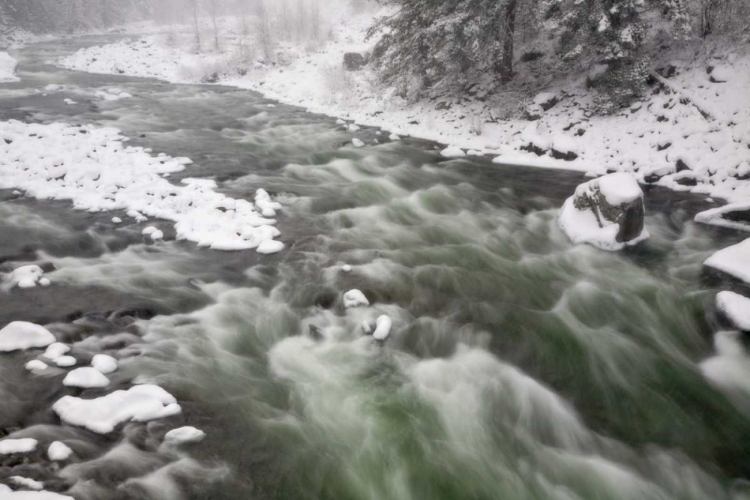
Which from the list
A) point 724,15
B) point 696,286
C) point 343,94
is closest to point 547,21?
point 724,15

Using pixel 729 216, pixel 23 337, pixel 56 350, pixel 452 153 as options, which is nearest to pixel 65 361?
pixel 56 350

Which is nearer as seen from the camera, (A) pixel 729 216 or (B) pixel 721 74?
(A) pixel 729 216

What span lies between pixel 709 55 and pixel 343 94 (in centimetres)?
1520

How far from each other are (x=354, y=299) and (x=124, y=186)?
7.02 metres

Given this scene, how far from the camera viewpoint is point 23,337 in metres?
5.01

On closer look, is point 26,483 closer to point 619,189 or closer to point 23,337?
point 23,337

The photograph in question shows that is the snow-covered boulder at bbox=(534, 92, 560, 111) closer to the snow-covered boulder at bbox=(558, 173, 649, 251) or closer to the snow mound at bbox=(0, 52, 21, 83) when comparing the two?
the snow-covered boulder at bbox=(558, 173, 649, 251)

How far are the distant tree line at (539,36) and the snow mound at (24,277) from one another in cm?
1417

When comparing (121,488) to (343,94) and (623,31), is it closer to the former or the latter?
(623,31)

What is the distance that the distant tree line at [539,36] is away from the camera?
12609 millimetres

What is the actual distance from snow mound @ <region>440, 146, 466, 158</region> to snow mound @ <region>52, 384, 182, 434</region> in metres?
11.7

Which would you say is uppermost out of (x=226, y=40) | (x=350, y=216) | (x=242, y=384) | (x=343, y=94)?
(x=226, y=40)

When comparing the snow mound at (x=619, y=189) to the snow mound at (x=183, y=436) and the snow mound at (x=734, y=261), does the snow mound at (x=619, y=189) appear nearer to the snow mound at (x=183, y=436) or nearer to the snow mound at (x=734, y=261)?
the snow mound at (x=734, y=261)

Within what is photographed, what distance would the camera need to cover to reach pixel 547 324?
6258 mm
